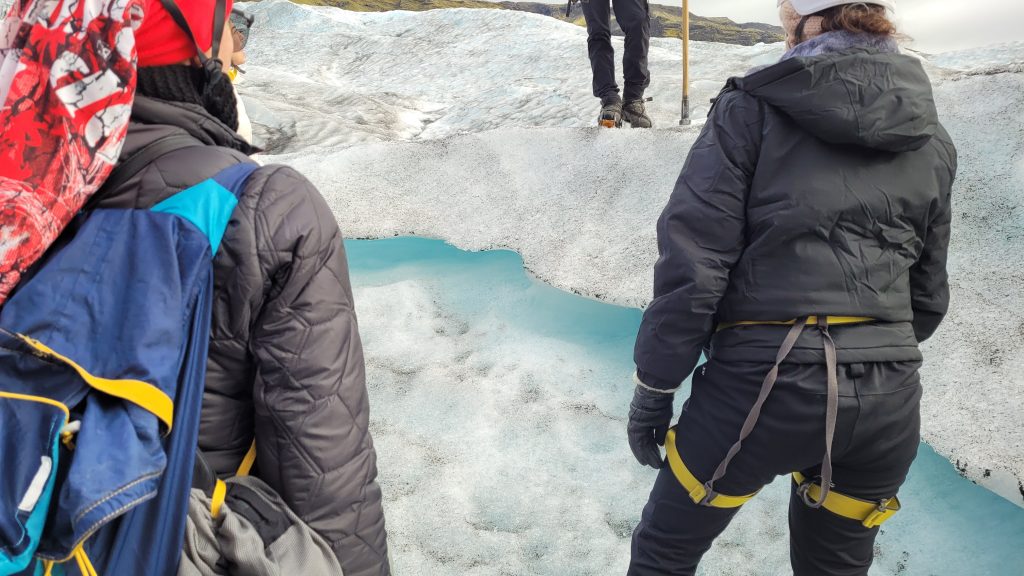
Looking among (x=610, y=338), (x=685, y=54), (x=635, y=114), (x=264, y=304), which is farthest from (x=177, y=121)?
(x=685, y=54)

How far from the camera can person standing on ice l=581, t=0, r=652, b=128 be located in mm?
5180

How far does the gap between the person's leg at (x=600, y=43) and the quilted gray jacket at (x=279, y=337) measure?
14.2 ft

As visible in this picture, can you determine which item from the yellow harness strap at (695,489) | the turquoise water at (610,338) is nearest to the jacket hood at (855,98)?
the yellow harness strap at (695,489)

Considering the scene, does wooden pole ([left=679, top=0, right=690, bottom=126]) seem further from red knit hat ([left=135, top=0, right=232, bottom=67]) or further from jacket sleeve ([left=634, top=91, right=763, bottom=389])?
red knit hat ([left=135, top=0, right=232, bottom=67])

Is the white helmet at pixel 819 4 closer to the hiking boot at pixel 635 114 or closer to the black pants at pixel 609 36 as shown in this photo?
the black pants at pixel 609 36

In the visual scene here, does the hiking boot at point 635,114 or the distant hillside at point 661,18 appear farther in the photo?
the distant hillside at point 661,18

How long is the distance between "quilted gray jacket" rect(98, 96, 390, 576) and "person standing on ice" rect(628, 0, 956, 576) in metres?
0.81

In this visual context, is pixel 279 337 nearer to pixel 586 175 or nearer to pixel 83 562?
pixel 83 562

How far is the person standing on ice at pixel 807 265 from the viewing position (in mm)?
1558

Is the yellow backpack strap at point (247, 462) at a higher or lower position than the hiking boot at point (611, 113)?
A: higher

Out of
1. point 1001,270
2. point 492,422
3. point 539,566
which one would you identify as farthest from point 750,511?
point 1001,270

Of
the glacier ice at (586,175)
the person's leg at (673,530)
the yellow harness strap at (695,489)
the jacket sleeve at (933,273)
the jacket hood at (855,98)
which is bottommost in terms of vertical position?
the glacier ice at (586,175)

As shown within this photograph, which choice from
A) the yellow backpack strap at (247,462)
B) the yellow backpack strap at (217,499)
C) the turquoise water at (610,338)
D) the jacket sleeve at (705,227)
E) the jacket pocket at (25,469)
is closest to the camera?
the jacket pocket at (25,469)

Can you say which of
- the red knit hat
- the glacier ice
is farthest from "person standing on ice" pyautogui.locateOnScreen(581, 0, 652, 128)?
the red knit hat
